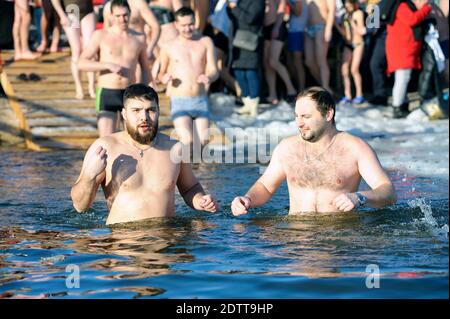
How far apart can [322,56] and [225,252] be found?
915cm

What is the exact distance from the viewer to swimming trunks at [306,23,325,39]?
1627 cm

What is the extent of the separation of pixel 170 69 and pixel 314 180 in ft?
16.2

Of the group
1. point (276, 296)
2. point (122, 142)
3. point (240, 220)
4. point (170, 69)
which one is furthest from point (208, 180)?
point (276, 296)

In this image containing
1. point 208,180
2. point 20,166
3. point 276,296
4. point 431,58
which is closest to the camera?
point 276,296

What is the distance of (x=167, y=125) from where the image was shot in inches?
579

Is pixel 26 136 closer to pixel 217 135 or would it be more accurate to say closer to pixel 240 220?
pixel 217 135

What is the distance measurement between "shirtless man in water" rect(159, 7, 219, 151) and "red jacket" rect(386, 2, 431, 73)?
377 cm

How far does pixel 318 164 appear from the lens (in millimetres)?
8539

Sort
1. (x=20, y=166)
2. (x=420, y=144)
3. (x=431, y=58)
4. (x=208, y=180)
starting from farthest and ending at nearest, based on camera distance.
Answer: (x=431, y=58) < (x=420, y=144) < (x=20, y=166) < (x=208, y=180)

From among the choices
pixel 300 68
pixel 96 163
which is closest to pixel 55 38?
pixel 300 68

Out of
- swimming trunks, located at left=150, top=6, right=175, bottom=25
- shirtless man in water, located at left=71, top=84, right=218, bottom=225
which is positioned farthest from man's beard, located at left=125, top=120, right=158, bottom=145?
swimming trunks, located at left=150, top=6, right=175, bottom=25

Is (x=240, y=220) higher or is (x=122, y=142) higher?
(x=122, y=142)

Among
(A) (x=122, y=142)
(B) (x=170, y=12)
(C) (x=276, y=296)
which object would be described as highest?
(B) (x=170, y=12)

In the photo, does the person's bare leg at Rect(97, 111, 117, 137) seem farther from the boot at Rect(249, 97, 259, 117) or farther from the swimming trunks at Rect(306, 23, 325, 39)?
the swimming trunks at Rect(306, 23, 325, 39)
